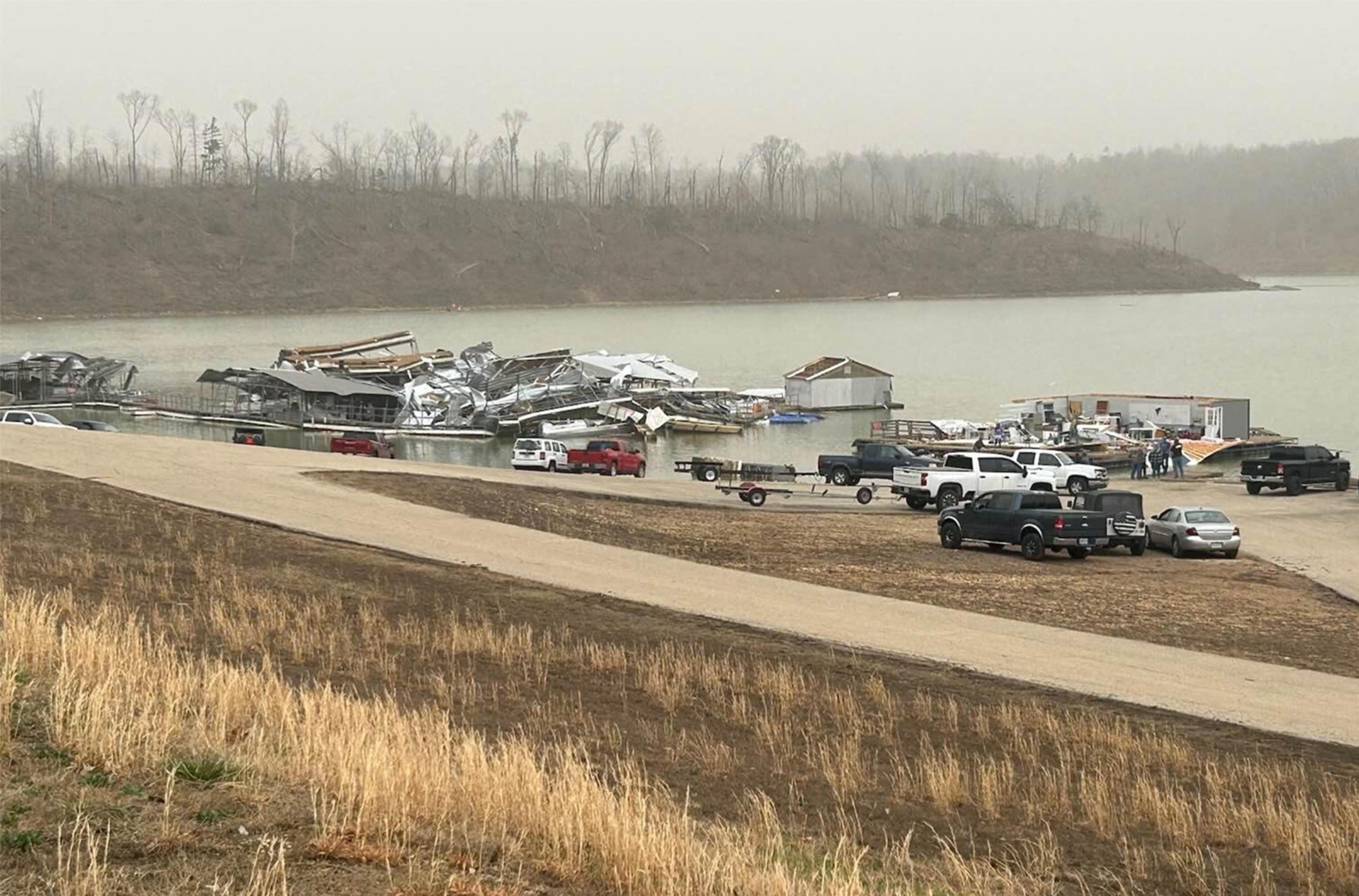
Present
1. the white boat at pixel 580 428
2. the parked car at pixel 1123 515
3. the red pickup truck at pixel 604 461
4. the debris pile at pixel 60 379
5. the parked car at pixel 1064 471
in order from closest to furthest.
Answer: the parked car at pixel 1123 515 < the parked car at pixel 1064 471 < the red pickup truck at pixel 604 461 < the white boat at pixel 580 428 < the debris pile at pixel 60 379

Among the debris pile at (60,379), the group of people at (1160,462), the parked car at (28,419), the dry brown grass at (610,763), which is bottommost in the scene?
the group of people at (1160,462)

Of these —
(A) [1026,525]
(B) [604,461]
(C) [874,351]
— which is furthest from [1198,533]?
(C) [874,351]

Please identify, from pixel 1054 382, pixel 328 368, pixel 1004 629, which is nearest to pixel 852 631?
pixel 1004 629

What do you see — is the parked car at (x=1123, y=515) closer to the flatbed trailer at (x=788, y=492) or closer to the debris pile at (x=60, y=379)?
the flatbed trailer at (x=788, y=492)

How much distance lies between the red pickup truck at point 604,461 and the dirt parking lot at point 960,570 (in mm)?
11617

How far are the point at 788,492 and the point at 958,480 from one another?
484 cm

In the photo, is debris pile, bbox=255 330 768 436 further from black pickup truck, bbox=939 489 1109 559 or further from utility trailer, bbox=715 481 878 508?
black pickup truck, bbox=939 489 1109 559

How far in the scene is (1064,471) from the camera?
43.8m

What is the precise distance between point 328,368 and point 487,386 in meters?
10.7

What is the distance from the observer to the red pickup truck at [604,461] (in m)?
50.9

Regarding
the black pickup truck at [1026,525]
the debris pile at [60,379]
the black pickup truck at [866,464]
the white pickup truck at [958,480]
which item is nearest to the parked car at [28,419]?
the debris pile at [60,379]

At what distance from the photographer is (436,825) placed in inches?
360

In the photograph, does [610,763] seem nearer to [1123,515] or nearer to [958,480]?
[1123,515]

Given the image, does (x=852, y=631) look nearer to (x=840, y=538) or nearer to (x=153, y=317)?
(x=840, y=538)
